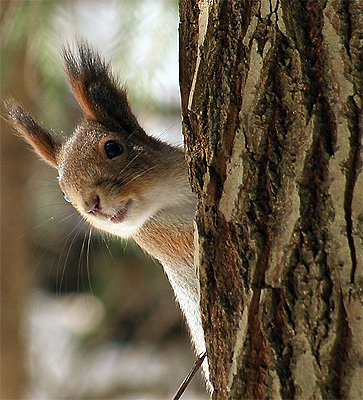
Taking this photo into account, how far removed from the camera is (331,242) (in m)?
0.64

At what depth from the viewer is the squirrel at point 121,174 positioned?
46.8 inches

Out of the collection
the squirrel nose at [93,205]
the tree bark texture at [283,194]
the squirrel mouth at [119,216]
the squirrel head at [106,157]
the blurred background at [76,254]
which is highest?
the blurred background at [76,254]

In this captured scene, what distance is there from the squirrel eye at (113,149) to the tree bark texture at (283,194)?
0.52 metres

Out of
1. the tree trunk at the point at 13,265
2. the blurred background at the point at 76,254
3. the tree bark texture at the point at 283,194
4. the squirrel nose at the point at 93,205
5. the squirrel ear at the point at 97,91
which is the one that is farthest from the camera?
the tree trunk at the point at 13,265

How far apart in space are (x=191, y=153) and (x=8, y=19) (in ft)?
3.93

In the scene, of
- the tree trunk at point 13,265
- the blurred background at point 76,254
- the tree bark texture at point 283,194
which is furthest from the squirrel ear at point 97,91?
the tree trunk at point 13,265

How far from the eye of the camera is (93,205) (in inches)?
45.4

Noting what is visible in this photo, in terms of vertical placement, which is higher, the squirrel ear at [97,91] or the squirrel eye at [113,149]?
the squirrel ear at [97,91]

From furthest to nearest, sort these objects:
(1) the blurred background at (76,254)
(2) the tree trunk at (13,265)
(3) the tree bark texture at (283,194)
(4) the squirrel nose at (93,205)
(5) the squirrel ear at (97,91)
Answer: (2) the tree trunk at (13,265) < (1) the blurred background at (76,254) < (5) the squirrel ear at (97,91) < (4) the squirrel nose at (93,205) < (3) the tree bark texture at (283,194)

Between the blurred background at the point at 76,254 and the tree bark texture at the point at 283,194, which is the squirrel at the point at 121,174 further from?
the tree bark texture at the point at 283,194

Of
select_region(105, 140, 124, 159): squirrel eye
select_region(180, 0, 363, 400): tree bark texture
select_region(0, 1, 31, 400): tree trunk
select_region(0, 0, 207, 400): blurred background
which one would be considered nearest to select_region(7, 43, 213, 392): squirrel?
select_region(105, 140, 124, 159): squirrel eye

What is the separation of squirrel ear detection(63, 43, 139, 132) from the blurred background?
11 cm

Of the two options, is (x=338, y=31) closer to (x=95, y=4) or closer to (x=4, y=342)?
(x=95, y=4)

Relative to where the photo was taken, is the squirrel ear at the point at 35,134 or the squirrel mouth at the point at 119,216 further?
the squirrel ear at the point at 35,134
